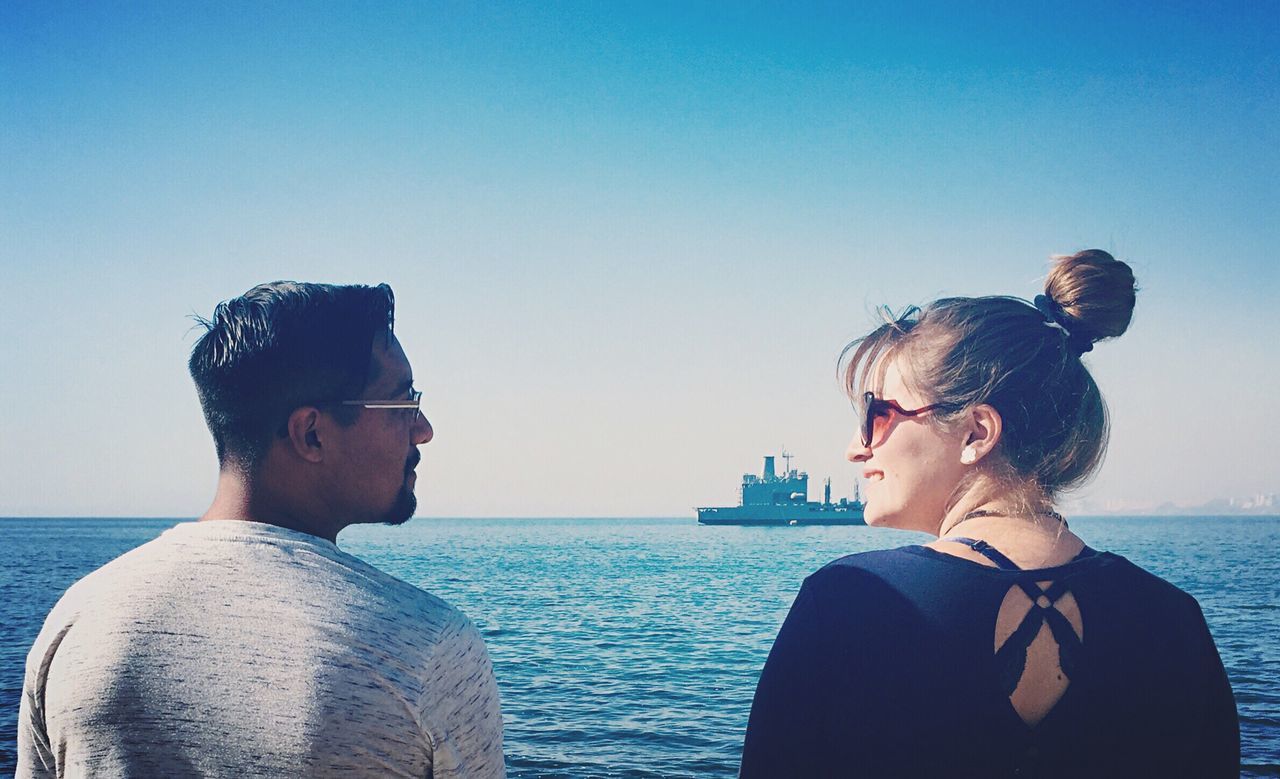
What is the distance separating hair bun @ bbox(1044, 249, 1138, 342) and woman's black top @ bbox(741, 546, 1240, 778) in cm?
53

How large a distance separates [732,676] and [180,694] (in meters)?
13.8

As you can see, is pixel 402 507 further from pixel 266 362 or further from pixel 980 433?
pixel 980 433

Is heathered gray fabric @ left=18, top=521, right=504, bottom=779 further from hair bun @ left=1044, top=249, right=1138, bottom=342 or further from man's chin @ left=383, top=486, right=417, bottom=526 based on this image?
hair bun @ left=1044, top=249, right=1138, bottom=342

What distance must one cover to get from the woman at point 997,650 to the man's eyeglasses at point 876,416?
0.44ft

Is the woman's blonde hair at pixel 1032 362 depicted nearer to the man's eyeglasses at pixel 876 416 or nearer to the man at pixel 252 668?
the man's eyeglasses at pixel 876 416

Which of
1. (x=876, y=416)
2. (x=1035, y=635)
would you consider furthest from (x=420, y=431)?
(x=1035, y=635)

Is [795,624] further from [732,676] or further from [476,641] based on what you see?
[732,676]

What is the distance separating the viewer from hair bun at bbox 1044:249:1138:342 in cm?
187

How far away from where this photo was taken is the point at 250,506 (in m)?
1.69

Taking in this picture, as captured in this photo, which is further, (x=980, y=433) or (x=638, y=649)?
(x=638, y=649)

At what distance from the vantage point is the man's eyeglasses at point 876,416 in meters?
1.90

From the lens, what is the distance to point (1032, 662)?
1497 millimetres

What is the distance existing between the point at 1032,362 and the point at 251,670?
5.21 ft

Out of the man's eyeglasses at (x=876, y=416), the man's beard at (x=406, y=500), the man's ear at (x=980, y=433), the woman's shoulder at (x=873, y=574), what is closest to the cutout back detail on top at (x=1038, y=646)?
the woman's shoulder at (x=873, y=574)
